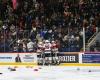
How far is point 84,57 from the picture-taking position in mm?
19234

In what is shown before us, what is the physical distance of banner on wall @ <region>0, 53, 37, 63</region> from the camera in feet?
65.4

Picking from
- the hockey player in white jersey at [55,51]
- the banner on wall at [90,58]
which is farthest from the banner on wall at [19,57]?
the banner on wall at [90,58]

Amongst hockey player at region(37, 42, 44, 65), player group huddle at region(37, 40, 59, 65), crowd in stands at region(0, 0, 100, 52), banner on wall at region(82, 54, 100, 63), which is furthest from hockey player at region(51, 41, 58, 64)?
banner on wall at region(82, 54, 100, 63)

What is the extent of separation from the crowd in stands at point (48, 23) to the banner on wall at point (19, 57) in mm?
361

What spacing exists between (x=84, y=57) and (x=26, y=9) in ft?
14.3

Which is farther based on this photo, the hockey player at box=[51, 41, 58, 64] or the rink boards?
the rink boards

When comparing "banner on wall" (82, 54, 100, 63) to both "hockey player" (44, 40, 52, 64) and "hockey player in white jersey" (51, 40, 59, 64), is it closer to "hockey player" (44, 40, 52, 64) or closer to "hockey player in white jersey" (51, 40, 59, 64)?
"hockey player in white jersey" (51, 40, 59, 64)

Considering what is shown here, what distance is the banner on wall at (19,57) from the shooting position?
1994cm

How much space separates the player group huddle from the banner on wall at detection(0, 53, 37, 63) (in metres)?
0.44

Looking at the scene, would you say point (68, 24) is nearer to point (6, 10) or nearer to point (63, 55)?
point (63, 55)

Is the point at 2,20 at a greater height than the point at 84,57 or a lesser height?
greater

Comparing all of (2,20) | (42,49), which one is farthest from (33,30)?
(2,20)

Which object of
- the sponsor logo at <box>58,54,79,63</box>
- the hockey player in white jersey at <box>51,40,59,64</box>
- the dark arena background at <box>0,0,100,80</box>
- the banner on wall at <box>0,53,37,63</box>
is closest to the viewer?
the dark arena background at <box>0,0,100,80</box>

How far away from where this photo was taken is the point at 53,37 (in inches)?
742
